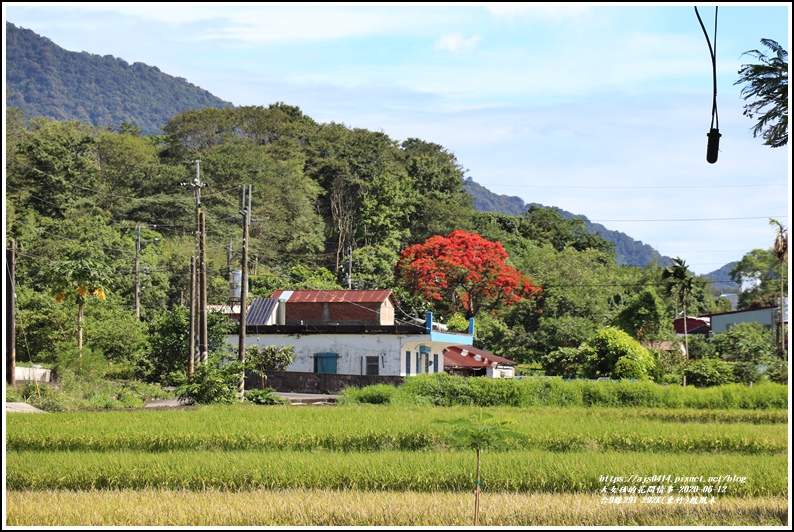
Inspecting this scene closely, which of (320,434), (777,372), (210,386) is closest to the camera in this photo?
(320,434)

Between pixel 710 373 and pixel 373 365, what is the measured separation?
12324mm

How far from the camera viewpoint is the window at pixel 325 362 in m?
35.2

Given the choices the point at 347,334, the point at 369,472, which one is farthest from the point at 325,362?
the point at 369,472

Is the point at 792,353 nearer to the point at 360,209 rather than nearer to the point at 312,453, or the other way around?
the point at 312,453

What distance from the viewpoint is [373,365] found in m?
34.8

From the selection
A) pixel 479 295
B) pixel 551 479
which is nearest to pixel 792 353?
pixel 551 479

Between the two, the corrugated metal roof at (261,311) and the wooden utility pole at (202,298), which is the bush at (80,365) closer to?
the wooden utility pole at (202,298)

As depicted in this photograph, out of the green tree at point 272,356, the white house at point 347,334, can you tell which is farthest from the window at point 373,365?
the green tree at point 272,356

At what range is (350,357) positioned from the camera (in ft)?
115

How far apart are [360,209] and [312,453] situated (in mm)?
45265

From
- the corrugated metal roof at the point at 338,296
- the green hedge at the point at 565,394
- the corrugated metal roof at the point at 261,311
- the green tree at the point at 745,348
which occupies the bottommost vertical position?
the green hedge at the point at 565,394

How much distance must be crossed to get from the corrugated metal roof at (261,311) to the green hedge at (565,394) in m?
10.2

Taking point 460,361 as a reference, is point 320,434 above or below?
above

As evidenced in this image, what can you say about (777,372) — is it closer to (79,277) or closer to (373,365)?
(373,365)
